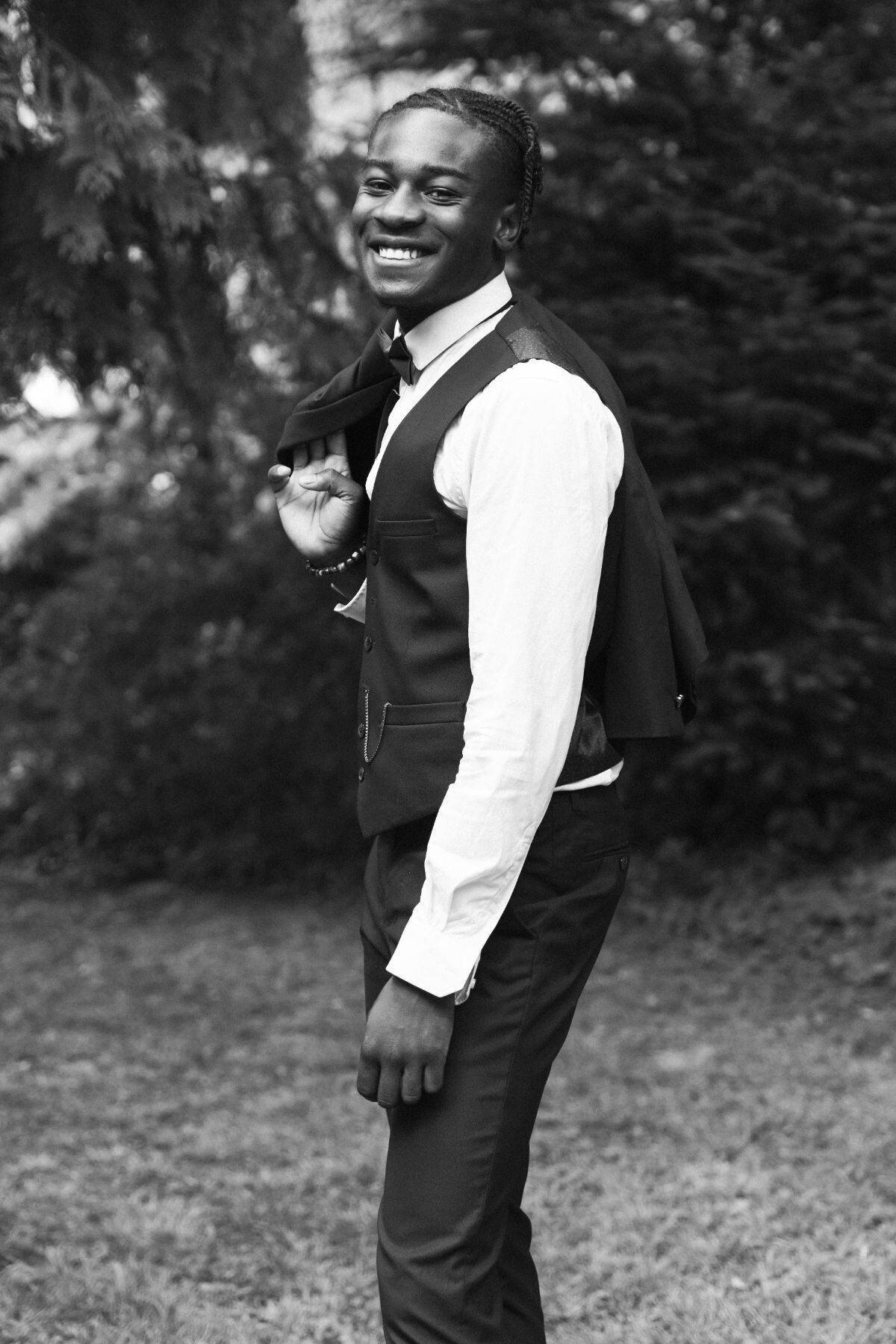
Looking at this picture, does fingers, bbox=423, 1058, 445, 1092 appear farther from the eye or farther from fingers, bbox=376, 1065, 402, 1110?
the eye

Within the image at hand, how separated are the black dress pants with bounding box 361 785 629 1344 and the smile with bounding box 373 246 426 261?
741 millimetres

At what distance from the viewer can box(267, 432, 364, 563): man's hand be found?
7.42 feet

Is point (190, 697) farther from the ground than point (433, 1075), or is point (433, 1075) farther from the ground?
point (433, 1075)

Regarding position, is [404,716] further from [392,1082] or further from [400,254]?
[400,254]

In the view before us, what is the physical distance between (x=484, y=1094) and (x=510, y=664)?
1.83 feet

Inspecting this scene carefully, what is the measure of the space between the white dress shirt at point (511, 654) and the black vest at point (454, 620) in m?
0.08

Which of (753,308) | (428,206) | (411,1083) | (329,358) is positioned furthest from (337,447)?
(753,308)

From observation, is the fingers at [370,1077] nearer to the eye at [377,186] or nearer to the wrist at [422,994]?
the wrist at [422,994]

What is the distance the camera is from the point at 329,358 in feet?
17.5

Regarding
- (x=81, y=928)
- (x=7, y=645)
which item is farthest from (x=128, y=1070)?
(x=7, y=645)

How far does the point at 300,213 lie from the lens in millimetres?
5070

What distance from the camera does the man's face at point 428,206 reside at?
1.93 meters

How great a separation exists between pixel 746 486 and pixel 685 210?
1.26 meters

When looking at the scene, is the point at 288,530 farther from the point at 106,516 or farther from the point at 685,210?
the point at 106,516
